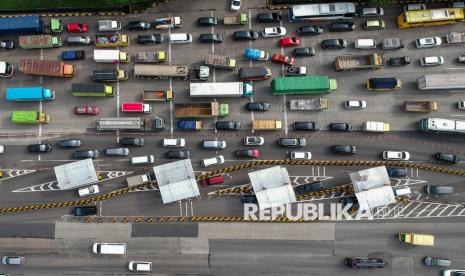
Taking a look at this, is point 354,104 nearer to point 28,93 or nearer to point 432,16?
point 432,16

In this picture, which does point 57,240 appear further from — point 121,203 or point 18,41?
point 18,41

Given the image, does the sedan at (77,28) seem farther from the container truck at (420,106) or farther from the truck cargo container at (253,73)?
the container truck at (420,106)

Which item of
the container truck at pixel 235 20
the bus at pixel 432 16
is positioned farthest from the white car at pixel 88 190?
the bus at pixel 432 16

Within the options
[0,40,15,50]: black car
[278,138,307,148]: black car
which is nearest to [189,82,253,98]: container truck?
[278,138,307,148]: black car

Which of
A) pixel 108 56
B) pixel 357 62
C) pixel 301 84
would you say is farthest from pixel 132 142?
pixel 357 62

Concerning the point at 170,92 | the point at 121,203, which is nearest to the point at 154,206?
the point at 121,203

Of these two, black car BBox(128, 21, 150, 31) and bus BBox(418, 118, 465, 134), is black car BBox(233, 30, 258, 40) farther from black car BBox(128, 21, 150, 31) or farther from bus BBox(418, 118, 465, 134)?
bus BBox(418, 118, 465, 134)
